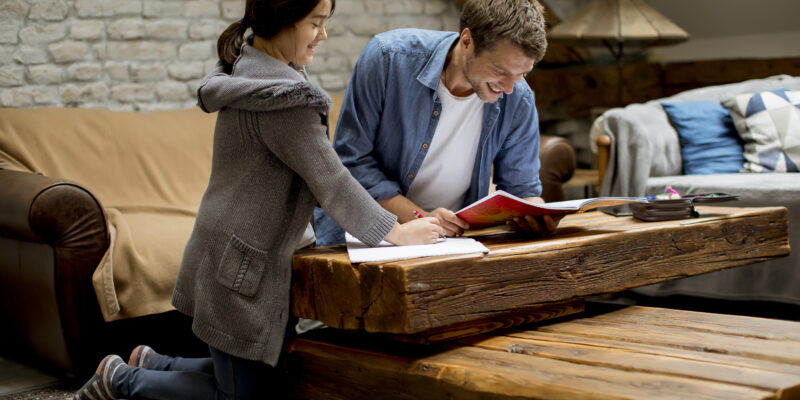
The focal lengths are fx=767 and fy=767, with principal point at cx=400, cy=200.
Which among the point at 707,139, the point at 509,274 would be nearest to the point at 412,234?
the point at 509,274

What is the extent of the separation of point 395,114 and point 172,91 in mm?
2303

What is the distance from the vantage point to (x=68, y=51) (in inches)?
141

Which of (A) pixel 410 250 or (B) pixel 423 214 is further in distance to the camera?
(B) pixel 423 214

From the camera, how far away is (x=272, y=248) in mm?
1599

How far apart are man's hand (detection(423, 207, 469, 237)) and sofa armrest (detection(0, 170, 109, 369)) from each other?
4.22 feet

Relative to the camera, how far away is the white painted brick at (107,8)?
11.9 ft

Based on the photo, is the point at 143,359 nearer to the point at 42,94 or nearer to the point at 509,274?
the point at 509,274

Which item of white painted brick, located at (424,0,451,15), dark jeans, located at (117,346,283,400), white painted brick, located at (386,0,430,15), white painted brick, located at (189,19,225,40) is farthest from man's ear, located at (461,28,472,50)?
white painted brick, located at (424,0,451,15)

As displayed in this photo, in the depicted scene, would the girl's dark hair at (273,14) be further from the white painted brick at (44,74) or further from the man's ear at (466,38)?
the white painted brick at (44,74)

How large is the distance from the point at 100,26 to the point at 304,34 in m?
2.49

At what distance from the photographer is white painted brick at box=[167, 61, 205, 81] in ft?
12.8

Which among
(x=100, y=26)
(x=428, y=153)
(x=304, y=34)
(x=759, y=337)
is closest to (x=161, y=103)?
(x=100, y=26)

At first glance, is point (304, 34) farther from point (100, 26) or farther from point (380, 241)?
point (100, 26)

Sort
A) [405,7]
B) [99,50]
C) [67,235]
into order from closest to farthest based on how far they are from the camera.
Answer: [67,235] → [99,50] → [405,7]
